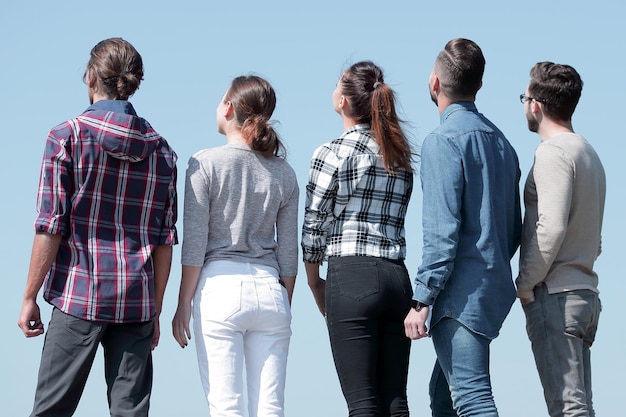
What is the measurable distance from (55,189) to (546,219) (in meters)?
2.40

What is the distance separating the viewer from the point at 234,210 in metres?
4.80

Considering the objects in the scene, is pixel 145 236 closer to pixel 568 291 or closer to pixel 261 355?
pixel 261 355

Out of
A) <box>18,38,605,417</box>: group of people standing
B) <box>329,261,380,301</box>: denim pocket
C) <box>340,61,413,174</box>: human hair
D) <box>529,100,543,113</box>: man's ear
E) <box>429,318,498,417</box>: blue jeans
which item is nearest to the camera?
<box>429,318,498,417</box>: blue jeans

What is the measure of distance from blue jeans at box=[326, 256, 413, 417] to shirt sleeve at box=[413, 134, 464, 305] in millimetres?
318

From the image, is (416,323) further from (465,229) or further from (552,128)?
(552,128)

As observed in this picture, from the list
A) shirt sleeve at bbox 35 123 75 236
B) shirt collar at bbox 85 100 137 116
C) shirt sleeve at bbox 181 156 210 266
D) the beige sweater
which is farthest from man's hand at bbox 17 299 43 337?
the beige sweater

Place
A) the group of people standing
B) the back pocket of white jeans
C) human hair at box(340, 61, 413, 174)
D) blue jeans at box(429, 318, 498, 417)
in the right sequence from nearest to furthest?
blue jeans at box(429, 318, 498, 417)
the group of people standing
the back pocket of white jeans
human hair at box(340, 61, 413, 174)

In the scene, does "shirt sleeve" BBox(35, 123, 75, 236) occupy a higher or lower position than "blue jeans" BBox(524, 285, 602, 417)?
higher

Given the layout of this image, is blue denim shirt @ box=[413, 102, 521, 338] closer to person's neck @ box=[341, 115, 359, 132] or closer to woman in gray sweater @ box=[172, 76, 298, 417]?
person's neck @ box=[341, 115, 359, 132]

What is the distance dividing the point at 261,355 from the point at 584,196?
187 centimetres

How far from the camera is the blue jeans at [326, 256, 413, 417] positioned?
4492 millimetres

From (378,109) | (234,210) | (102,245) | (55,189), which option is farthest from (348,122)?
(55,189)

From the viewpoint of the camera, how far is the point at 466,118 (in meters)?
4.45

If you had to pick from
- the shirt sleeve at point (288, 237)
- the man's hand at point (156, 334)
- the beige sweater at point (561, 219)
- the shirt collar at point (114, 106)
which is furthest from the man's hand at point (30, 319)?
the beige sweater at point (561, 219)
